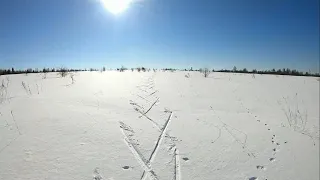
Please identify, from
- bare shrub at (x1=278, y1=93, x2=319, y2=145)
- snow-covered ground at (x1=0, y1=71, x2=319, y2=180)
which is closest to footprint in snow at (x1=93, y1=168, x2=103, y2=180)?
snow-covered ground at (x1=0, y1=71, x2=319, y2=180)

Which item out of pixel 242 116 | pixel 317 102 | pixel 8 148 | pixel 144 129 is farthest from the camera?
pixel 317 102

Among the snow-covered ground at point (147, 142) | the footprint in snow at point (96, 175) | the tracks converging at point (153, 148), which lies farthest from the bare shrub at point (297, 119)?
the footprint in snow at point (96, 175)

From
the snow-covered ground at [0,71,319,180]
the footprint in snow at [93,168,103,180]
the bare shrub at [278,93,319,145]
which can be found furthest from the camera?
the bare shrub at [278,93,319,145]

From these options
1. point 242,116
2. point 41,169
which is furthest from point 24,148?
point 242,116

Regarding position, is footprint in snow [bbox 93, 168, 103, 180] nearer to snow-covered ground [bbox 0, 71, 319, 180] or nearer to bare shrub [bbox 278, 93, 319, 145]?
snow-covered ground [bbox 0, 71, 319, 180]

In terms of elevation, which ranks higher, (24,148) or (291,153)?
(24,148)

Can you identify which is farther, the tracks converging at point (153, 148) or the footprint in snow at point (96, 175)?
the tracks converging at point (153, 148)

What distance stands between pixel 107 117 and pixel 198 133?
5.40 feet

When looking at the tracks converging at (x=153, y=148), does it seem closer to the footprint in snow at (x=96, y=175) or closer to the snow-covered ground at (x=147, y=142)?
the snow-covered ground at (x=147, y=142)

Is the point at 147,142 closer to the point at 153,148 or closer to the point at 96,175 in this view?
the point at 153,148

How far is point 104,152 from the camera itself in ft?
9.34

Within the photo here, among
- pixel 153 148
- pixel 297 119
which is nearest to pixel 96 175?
pixel 153 148

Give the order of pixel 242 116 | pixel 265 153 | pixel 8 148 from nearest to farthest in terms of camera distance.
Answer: pixel 8 148 → pixel 265 153 → pixel 242 116

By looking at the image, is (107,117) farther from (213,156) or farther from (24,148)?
(213,156)
